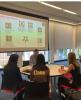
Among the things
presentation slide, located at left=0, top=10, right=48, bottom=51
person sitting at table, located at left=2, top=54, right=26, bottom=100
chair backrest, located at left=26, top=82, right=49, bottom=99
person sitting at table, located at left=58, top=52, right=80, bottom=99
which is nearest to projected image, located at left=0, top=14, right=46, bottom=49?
presentation slide, located at left=0, top=10, right=48, bottom=51

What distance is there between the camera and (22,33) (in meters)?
5.89

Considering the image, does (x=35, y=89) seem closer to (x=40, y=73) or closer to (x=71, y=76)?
(x=40, y=73)

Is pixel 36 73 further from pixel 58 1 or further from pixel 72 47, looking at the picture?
pixel 72 47

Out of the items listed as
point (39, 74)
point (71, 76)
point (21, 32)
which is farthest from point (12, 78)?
point (21, 32)

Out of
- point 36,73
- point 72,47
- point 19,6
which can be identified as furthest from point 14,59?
point 72,47

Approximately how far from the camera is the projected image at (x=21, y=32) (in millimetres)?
5371

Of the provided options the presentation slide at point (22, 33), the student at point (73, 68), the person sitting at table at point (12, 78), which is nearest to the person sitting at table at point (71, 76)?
the student at point (73, 68)

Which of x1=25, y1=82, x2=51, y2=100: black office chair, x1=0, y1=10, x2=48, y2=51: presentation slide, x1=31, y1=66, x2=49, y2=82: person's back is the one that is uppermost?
x1=0, y1=10, x2=48, y2=51: presentation slide

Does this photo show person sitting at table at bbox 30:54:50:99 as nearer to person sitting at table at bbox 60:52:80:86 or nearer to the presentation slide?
person sitting at table at bbox 60:52:80:86

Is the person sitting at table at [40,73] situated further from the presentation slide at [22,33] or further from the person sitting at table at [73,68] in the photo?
the presentation slide at [22,33]

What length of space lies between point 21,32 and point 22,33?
6cm

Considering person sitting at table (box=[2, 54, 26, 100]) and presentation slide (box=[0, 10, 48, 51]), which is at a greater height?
presentation slide (box=[0, 10, 48, 51])

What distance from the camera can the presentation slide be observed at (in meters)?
5.37

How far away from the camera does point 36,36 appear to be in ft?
21.0
